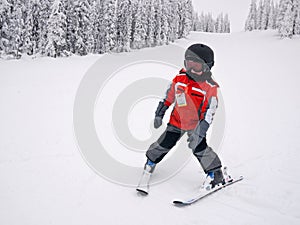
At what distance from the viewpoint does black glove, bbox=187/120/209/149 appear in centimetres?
323

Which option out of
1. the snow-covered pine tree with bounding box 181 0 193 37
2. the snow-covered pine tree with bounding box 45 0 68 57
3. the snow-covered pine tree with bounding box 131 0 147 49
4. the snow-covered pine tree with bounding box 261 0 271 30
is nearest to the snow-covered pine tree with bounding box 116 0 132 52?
the snow-covered pine tree with bounding box 131 0 147 49

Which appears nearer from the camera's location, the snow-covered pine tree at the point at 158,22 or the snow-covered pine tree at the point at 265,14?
the snow-covered pine tree at the point at 158,22

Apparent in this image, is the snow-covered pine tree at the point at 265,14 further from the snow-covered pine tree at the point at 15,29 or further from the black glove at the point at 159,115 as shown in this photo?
the black glove at the point at 159,115

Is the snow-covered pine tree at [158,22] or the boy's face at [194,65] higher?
the snow-covered pine tree at [158,22]

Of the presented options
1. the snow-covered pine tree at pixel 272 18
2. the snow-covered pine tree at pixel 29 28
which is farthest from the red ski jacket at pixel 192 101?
the snow-covered pine tree at pixel 272 18

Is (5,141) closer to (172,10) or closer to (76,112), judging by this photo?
(76,112)

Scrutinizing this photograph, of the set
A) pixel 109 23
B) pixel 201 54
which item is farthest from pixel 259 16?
pixel 201 54

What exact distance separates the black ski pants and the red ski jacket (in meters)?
0.17

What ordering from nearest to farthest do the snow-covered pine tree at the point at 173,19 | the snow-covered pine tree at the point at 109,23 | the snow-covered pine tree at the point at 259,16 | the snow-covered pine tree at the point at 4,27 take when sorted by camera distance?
the snow-covered pine tree at the point at 4,27, the snow-covered pine tree at the point at 109,23, the snow-covered pine tree at the point at 173,19, the snow-covered pine tree at the point at 259,16

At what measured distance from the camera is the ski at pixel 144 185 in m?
3.08

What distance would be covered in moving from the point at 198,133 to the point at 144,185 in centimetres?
119

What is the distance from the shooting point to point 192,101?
10.9 feet

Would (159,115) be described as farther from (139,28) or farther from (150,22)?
(150,22)

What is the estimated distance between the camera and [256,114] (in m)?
7.73
